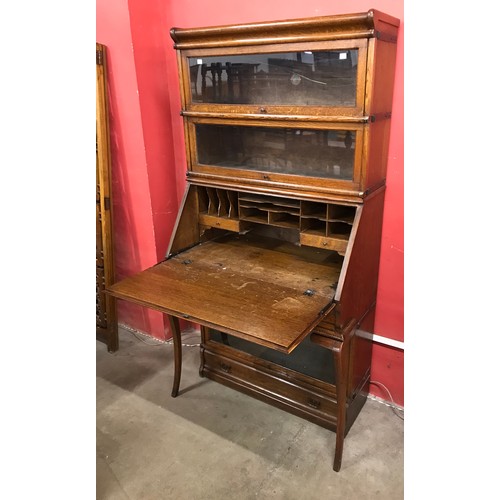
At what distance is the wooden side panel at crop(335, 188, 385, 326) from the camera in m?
1.77

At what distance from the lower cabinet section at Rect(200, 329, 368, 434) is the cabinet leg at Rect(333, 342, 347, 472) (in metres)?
0.16

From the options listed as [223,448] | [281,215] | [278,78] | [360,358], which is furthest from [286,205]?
[223,448]

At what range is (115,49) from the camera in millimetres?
2346

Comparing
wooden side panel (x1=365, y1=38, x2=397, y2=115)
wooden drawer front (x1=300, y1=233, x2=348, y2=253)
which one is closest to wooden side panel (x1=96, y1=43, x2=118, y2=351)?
wooden drawer front (x1=300, y1=233, x2=348, y2=253)

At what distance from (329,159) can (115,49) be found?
134cm

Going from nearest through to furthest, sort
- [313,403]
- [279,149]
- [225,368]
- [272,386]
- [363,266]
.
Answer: [363,266] < [279,149] < [313,403] < [272,386] < [225,368]

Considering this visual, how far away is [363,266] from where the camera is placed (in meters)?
1.92

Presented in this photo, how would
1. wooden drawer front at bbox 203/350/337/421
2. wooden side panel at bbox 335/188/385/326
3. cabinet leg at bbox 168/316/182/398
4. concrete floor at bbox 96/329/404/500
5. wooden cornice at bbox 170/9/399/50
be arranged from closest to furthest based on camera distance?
wooden cornice at bbox 170/9/399/50
wooden side panel at bbox 335/188/385/326
concrete floor at bbox 96/329/404/500
wooden drawer front at bbox 203/350/337/421
cabinet leg at bbox 168/316/182/398

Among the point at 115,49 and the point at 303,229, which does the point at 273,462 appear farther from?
the point at 115,49

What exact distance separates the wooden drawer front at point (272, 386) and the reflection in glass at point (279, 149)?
1.06 meters

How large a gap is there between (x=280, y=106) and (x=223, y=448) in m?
1.58

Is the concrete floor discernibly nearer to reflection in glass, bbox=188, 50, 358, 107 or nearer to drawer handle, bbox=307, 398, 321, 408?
drawer handle, bbox=307, 398, 321, 408

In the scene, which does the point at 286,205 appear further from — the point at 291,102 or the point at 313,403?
the point at 313,403

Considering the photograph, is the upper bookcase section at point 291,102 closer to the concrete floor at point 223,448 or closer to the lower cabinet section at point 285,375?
the lower cabinet section at point 285,375
